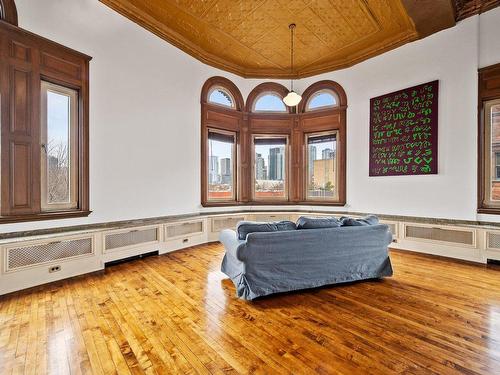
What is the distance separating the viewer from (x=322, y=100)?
6.18 m

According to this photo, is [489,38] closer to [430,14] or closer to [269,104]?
[430,14]

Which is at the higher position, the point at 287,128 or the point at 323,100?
the point at 323,100

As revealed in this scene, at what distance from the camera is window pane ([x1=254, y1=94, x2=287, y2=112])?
6.42 metres

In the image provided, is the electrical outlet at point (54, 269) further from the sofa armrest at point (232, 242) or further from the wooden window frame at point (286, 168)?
the wooden window frame at point (286, 168)

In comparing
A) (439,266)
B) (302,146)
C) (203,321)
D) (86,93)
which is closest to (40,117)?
(86,93)

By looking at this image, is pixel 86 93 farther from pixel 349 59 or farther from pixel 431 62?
pixel 431 62

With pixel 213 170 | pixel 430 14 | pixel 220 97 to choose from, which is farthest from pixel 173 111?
pixel 430 14

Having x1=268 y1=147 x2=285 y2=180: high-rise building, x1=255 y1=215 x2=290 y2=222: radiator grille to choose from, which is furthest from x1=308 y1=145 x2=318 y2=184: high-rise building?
x1=255 y1=215 x2=290 y2=222: radiator grille

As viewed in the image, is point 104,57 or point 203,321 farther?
point 104,57

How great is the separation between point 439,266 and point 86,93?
19.3ft

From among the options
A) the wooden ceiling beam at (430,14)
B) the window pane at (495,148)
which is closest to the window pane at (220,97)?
the wooden ceiling beam at (430,14)

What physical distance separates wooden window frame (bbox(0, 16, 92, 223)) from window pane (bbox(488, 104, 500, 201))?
637 cm

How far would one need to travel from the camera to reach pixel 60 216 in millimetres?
3463

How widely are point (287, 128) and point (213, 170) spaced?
210 centimetres
